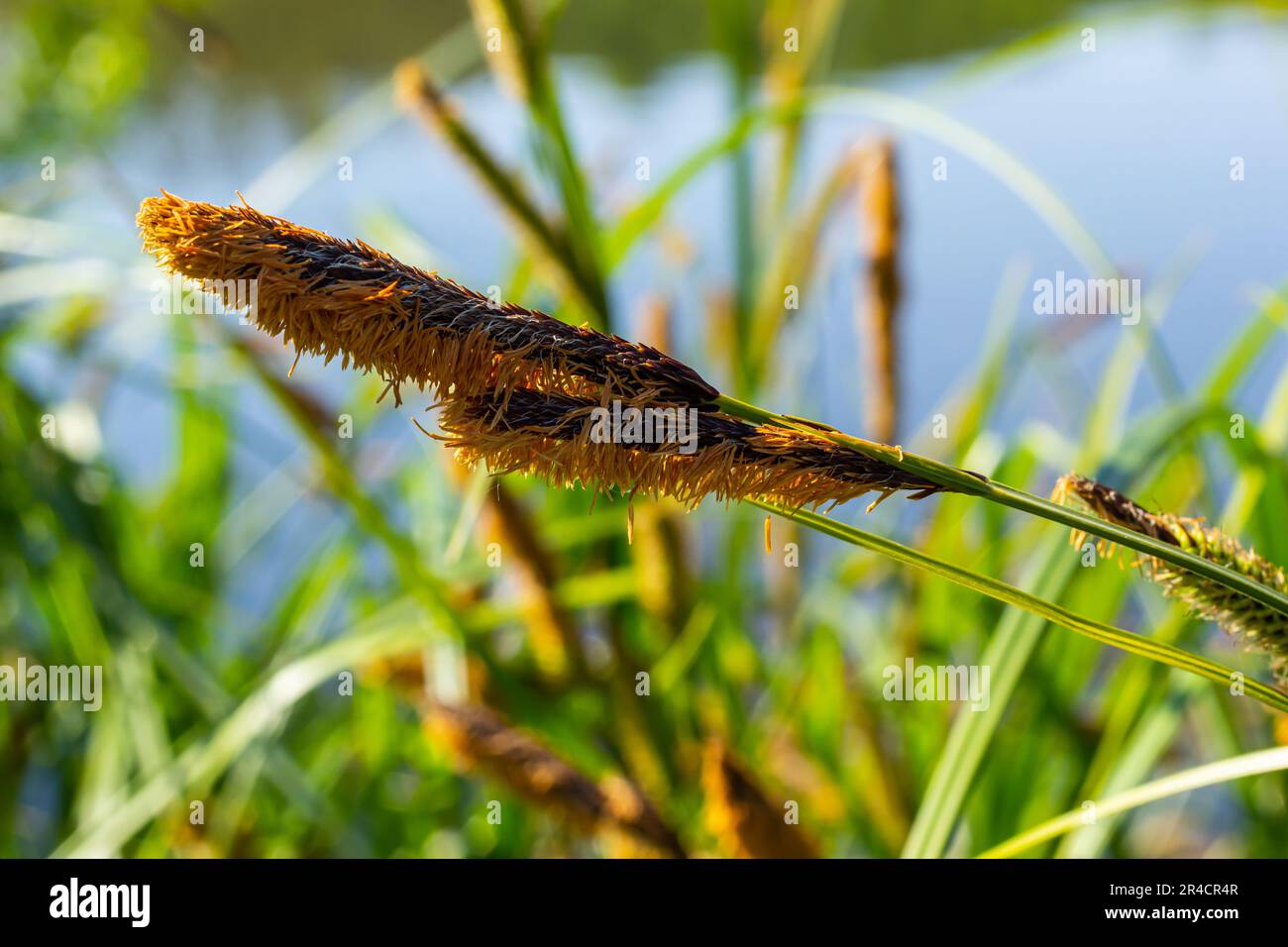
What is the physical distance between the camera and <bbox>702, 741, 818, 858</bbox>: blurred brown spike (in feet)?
2.13

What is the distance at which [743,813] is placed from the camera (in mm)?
654

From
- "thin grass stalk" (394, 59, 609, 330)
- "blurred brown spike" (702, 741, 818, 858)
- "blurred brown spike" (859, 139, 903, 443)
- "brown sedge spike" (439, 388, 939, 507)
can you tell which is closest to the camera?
"brown sedge spike" (439, 388, 939, 507)

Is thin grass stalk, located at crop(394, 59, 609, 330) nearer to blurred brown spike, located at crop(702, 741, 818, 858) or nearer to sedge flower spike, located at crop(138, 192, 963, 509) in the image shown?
blurred brown spike, located at crop(702, 741, 818, 858)

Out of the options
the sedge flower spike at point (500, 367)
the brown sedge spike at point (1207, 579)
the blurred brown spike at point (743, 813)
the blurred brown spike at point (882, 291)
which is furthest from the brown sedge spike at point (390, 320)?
the blurred brown spike at point (882, 291)

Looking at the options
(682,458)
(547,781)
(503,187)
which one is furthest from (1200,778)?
(503,187)

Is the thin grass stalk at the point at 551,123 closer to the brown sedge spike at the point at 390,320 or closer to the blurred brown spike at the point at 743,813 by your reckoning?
the blurred brown spike at the point at 743,813

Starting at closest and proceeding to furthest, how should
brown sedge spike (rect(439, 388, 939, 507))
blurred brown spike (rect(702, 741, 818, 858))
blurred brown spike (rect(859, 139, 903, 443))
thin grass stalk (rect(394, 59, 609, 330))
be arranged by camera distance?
brown sedge spike (rect(439, 388, 939, 507))
blurred brown spike (rect(702, 741, 818, 858))
thin grass stalk (rect(394, 59, 609, 330))
blurred brown spike (rect(859, 139, 903, 443))

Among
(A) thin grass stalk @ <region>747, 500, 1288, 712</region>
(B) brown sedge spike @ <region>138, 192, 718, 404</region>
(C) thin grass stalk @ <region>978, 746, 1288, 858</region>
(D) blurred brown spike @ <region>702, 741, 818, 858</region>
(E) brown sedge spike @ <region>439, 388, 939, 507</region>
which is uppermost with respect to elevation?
(B) brown sedge spike @ <region>138, 192, 718, 404</region>

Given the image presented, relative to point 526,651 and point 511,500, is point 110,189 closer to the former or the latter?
point 511,500

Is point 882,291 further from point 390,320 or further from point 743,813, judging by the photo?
point 390,320

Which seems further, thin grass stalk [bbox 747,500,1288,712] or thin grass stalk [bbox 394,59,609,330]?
thin grass stalk [bbox 394,59,609,330]

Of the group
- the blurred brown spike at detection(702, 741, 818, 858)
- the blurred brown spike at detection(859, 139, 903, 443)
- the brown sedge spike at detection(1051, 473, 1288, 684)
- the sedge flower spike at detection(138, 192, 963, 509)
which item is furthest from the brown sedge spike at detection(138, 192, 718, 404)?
the blurred brown spike at detection(859, 139, 903, 443)

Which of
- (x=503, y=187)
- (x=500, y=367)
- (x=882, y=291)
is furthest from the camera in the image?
(x=882, y=291)
